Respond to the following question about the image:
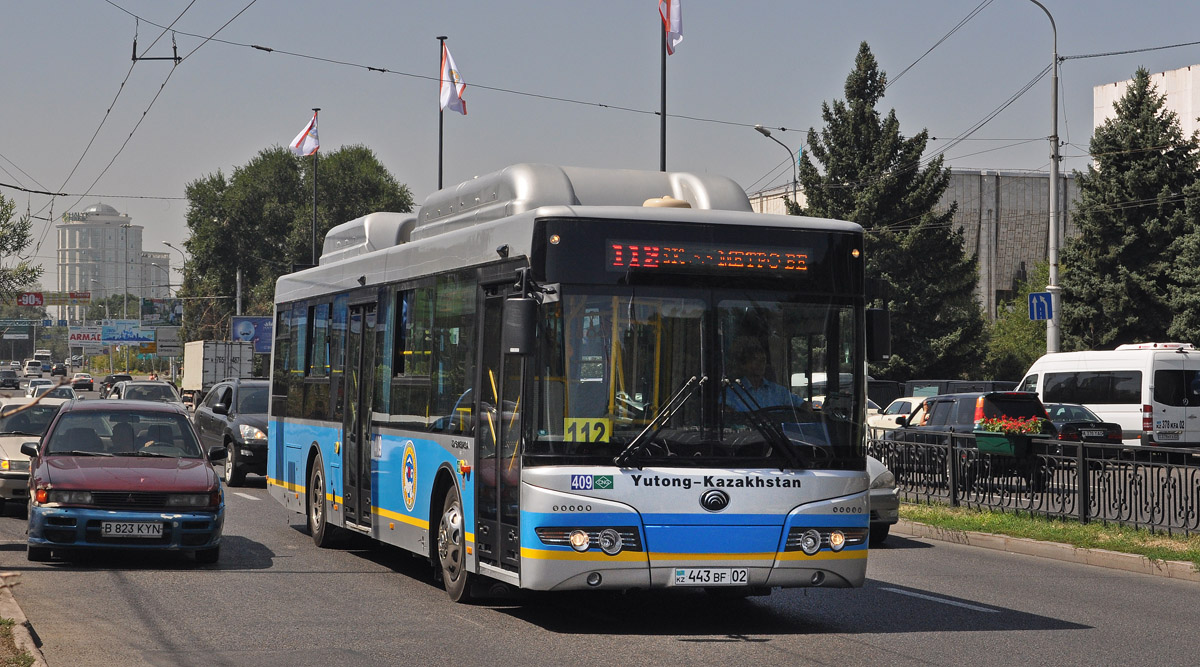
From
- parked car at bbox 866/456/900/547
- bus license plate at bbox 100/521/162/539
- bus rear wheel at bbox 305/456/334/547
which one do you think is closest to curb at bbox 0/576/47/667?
bus license plate at bbox 100/521/162/539

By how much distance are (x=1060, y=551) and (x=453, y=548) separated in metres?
7.40

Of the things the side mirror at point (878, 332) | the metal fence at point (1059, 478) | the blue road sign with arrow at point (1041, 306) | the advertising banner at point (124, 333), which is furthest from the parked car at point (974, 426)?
the advertising banner at point (124, 333)

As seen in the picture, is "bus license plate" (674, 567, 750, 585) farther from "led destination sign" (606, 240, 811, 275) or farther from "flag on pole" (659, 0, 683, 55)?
"flag on pole" (659, 0, 683, 55)

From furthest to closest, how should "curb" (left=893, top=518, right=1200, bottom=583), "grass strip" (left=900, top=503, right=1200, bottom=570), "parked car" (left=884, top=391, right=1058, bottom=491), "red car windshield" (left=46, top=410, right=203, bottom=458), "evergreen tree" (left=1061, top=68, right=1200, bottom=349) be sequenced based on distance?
"evergreen tree" (left=1061, top=68, right=1200, bottom=349)
"parked car" (left=884, top=391, right=1058, bottom=491)
"grass strip" (left=900, top=503, right=1200, bottom=570)
"red car windshield" (left=46, top=410, right=203, bottom=458)
"curb" (left=893, top=518, right=1200, bottom=583)

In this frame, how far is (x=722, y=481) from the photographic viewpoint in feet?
31.0

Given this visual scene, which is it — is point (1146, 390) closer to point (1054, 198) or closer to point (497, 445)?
point (1054, 198)

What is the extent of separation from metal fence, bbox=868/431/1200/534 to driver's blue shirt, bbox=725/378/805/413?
639 cm

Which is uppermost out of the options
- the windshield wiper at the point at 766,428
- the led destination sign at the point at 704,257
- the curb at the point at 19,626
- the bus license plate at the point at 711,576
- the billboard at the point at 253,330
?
the billboard at the point at 253,330

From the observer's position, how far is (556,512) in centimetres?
927

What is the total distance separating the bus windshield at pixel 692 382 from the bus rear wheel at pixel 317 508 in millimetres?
6198

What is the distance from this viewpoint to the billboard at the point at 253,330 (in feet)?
240

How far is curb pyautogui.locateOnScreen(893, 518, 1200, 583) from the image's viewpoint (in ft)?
45.3

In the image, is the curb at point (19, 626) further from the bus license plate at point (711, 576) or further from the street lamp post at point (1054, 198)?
the street lamp post at point (1054, 198)

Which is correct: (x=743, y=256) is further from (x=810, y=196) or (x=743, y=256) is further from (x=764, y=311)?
(x=810, y=196)
